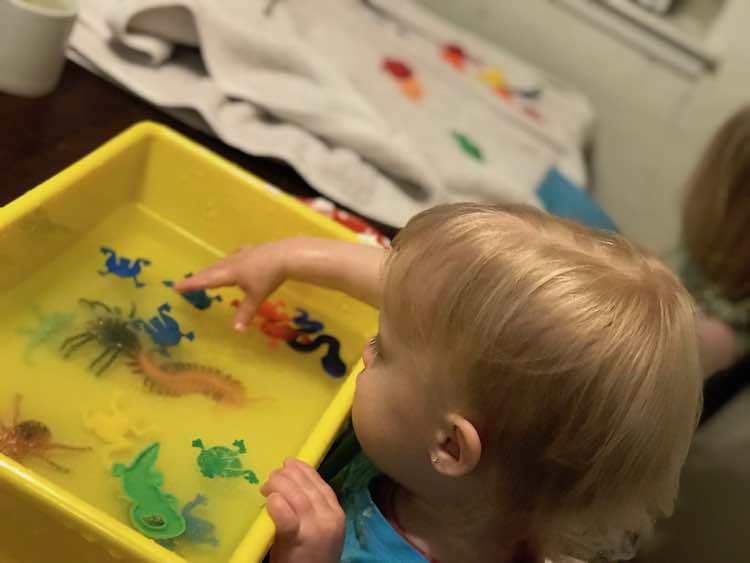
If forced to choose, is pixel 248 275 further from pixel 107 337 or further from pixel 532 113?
pixel 532 113

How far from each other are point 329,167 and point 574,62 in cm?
73

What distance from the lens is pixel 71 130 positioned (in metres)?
0.80

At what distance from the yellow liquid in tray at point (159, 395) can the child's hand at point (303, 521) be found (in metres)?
0.07

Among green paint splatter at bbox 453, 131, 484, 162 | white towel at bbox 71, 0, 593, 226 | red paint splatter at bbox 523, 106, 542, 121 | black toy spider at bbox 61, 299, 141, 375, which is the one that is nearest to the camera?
black toy spider at bbox 61, 299, 141, 375

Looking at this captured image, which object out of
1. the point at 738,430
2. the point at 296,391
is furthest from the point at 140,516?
the point at 738,430

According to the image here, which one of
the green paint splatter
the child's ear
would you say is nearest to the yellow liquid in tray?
the child's ear

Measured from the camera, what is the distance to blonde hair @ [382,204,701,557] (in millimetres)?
438

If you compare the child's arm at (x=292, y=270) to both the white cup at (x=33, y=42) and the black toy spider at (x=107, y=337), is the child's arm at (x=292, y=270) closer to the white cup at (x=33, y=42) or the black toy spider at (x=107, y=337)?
the black toy spider at (x=107, y=337)

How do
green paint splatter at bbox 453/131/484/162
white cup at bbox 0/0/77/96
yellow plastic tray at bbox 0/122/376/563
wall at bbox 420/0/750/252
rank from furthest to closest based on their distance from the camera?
wall at bbox 420/0/750/252, green paint splatter at bbox 453/131/484/162, white cup at bbox 0/0/77/96, yellow plastic tray at bbox 0/122/376/563

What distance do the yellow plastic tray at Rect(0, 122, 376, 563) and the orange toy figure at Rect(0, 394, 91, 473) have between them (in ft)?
0.04

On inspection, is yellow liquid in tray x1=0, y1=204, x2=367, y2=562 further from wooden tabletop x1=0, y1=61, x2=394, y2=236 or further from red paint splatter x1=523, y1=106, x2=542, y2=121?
red paint splatter x1=523, y1=106, x2=542, y2=121

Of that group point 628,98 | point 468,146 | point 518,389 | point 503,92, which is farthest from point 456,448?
point 628,98

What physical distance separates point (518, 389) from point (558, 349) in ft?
0.10

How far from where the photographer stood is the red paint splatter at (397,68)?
3.75 ft
